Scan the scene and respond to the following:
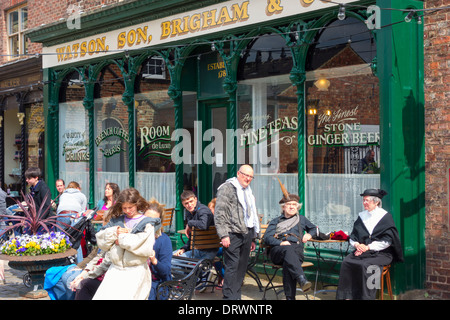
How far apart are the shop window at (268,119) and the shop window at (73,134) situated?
472 centimetres

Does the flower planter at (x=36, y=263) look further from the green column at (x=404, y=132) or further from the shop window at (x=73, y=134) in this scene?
the shop window at (x=73, y=134)

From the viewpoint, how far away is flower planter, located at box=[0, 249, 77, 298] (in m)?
7.93

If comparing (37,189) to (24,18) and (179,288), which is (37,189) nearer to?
(179,288)

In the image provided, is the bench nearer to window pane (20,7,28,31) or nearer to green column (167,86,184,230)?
green column (167,86,184,230)

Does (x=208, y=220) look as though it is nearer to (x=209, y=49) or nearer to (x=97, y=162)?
A: (x=209, y=49)

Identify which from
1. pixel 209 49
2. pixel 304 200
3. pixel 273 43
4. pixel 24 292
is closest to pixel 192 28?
pixel 209 49

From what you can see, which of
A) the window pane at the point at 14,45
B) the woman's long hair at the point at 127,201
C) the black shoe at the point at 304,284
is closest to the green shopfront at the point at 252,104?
the black shoe at the point at 304,284

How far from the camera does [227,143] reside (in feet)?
35.9

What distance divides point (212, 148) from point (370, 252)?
465 cm

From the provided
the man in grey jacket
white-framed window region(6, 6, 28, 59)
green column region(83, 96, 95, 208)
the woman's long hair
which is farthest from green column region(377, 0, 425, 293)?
white-framed window region(6, 6, 28, 59)

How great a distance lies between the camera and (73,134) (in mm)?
14133

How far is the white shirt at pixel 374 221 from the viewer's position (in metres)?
7.33

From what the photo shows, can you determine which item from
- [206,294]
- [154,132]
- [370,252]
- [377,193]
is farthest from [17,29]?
[370,252]

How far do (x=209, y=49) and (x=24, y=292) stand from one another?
5.17m
